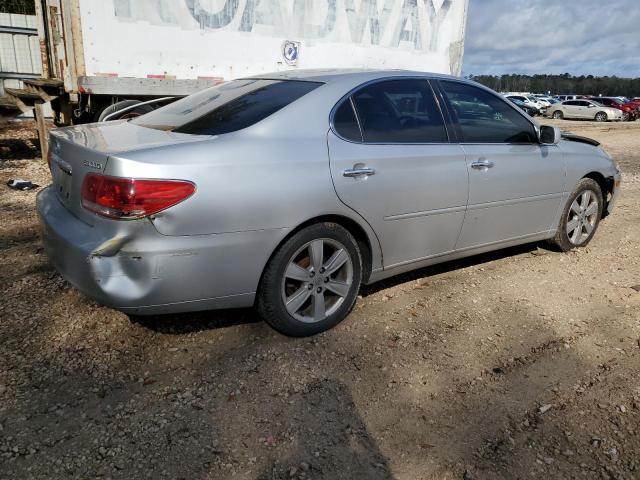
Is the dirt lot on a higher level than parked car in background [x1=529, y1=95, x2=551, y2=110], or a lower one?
lower

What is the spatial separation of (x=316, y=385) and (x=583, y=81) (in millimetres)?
105702

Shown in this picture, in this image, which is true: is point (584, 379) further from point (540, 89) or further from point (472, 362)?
point (540, 89)

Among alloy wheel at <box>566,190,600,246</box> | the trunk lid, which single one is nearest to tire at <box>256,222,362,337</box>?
the trunk lid

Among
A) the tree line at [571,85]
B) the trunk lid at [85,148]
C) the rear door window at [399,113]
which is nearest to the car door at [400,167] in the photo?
the rear door window at [399,113]

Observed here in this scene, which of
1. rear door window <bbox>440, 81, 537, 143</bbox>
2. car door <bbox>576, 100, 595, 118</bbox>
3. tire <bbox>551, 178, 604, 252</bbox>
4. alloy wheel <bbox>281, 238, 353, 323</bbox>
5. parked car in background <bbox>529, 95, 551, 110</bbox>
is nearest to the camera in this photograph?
alloy wheel <bbox>281, 238, 353, 323</bbox>

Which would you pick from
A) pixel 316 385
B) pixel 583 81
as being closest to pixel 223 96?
pixel 316 385

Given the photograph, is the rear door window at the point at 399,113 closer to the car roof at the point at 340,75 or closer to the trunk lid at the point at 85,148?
the car roof at the point at 340,75

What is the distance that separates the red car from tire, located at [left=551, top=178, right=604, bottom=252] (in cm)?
3527

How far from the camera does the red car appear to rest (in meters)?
36.1

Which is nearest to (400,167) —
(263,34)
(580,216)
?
(580,216)

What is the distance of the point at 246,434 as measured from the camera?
2477mm

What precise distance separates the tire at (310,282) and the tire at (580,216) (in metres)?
2.44

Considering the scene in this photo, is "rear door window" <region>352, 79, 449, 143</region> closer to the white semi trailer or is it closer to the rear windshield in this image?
the rear windshield

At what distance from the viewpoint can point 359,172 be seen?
3.26 meters
